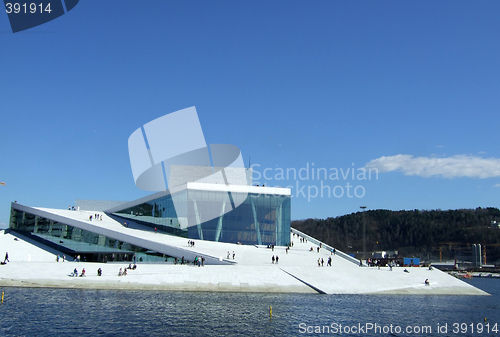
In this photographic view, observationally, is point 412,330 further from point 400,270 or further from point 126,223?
point 126,223

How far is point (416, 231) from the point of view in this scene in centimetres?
16700

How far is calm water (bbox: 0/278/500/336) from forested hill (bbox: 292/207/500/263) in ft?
438

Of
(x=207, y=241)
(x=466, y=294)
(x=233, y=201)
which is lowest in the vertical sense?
(x=466, y=294)

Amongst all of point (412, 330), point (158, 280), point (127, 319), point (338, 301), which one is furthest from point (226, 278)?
point (412, 330)

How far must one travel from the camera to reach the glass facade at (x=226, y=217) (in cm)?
5409

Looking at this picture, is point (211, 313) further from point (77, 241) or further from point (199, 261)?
point (77, 241)

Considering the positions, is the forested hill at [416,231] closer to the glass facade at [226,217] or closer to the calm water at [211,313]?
the glass facade at [226,217]

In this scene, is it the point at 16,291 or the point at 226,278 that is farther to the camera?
the point at 226,278

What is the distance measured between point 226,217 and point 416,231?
130 m

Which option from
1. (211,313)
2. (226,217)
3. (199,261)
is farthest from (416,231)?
(211,313)

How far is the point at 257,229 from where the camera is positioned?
55.3 m

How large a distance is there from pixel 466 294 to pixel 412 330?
71.0ft

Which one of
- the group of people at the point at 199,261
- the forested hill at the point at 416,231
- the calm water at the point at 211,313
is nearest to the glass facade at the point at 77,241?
the group of people at the point at 199,261

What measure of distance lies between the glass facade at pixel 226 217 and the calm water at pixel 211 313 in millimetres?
19831
